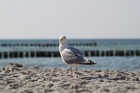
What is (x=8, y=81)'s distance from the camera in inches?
410

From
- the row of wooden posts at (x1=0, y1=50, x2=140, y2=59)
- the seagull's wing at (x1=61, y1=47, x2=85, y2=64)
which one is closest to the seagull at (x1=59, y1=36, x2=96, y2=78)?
the seagull's wing at (x1=61, y1=47, x2=85, y2=64)

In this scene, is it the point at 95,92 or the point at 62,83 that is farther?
the point at 62,83

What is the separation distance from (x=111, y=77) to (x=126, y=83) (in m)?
1.33

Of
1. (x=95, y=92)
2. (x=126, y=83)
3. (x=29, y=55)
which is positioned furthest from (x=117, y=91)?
(x=29, y=55)

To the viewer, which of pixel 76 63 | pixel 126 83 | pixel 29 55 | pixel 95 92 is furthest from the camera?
pixel 29 55

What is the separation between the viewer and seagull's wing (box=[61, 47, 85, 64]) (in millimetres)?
10781

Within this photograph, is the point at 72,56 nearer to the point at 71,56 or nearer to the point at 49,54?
the point at 71,56

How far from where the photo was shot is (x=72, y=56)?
35.7 ft

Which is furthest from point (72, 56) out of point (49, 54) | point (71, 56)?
point (49, 54)

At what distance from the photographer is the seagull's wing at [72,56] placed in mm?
10781

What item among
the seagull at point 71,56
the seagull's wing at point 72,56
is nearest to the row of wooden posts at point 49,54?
the seagull at point 71,56

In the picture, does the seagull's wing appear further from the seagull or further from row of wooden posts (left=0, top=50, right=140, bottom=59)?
row of wooden posts (left=0, top=50, right=140, bottom=59)

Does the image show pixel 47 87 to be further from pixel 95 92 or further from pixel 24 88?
pixel 95 92

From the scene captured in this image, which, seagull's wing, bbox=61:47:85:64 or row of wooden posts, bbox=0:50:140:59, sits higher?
seagull's wing, bbox=61:47:85:64
